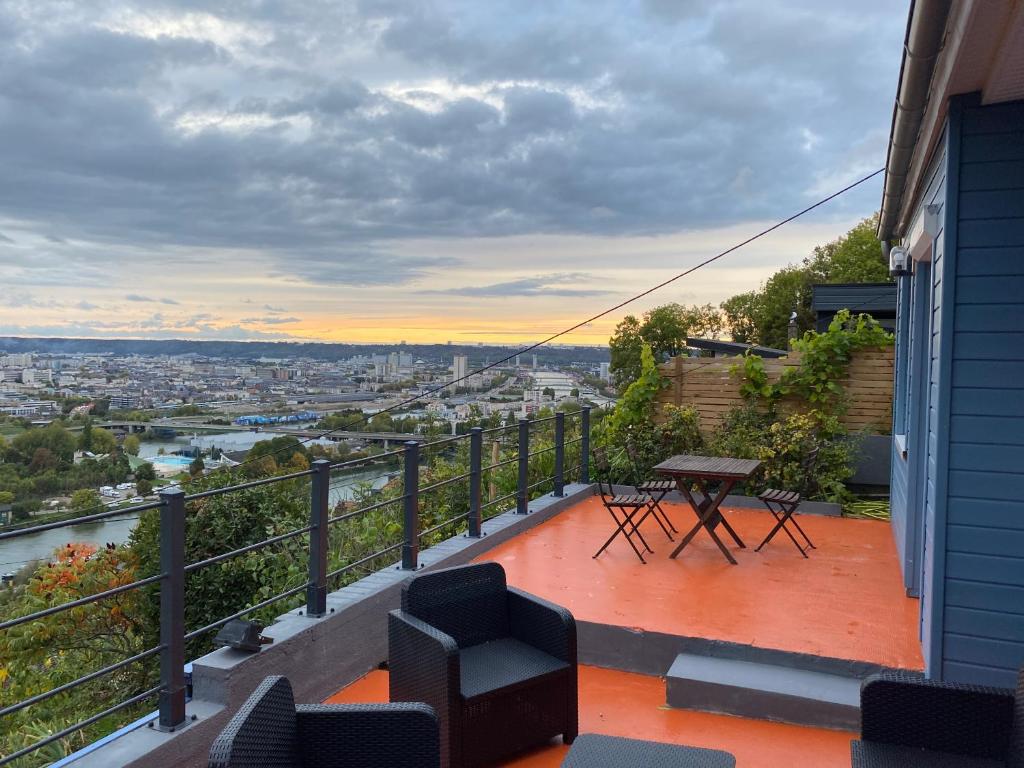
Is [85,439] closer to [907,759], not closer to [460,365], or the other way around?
[460,365]

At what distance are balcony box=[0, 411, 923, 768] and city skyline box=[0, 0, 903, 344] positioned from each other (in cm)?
500

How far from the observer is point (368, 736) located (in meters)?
2.11

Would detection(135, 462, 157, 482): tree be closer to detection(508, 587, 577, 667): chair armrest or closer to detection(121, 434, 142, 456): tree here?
detection(121, 434, 142, 456): tree

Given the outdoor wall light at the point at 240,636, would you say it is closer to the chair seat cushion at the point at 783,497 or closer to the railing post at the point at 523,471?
the railing post at the point at 523,471

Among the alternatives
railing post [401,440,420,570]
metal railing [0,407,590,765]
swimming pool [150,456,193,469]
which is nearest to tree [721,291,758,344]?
swimming pool [150,456,193,469]

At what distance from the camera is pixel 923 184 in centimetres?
425

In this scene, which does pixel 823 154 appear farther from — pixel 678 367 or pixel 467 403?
pixel 467 403

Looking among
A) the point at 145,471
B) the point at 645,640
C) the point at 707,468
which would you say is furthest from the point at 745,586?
the point at 145,471

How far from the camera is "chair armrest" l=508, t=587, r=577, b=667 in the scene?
10.5 feet

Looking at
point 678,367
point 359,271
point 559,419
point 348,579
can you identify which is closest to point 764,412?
point 678,367

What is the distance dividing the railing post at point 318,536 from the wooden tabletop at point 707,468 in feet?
9.42

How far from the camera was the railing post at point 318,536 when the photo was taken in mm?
3777

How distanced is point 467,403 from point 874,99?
6688 mm

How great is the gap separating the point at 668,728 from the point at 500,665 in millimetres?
906
